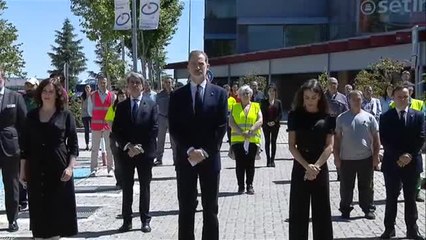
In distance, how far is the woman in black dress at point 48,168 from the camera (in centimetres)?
750

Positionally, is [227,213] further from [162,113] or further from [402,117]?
[162,113]

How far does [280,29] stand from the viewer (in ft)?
208

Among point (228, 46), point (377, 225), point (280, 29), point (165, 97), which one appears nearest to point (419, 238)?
point (377, 225)

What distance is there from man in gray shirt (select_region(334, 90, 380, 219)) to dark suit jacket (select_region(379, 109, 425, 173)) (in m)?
1.17

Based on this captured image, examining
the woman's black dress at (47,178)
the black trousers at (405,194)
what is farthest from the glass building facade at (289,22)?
the woman's black dress at (47,178)

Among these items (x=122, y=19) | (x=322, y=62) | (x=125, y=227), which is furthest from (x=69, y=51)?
(x=125, y=227)

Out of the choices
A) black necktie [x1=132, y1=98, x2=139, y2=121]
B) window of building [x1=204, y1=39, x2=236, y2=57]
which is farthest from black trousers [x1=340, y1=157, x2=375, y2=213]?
window of building [x1=204, y1=39, x2=236, y2=57]

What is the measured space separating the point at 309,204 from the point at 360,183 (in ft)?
8.79

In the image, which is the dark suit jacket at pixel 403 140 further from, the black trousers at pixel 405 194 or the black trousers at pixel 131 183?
the black trousers at pixel 131 183

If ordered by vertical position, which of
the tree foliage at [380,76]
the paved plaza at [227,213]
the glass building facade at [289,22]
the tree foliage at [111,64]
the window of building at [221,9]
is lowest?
the paved plaza at [227,213]

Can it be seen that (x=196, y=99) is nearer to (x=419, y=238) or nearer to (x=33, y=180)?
(x=33, y=180)

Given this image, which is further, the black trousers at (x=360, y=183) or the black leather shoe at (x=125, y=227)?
the black trousers at (x=360, y=183)

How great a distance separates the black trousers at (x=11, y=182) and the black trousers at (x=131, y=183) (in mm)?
1402

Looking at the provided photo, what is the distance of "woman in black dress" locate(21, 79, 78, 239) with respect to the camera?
24.6ft
